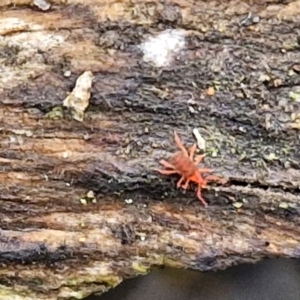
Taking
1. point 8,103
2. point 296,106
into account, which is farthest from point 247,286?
point 8,103

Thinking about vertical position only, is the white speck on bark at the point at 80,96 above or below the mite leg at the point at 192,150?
above

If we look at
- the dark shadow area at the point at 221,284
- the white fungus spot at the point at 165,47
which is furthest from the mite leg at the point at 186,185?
the dark shadow area at the point at 221,284

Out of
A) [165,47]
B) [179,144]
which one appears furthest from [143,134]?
[165,47]

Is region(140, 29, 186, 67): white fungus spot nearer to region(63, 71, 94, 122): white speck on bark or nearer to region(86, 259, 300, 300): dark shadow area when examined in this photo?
region(63, 71, 94, 122): white speck on bark

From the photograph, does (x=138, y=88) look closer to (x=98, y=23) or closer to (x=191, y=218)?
(x=98, y=23)

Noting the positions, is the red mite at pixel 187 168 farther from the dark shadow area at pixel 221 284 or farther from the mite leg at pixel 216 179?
the dark shadow area at pixel 221 284

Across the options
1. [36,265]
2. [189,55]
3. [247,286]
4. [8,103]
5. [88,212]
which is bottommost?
[247,286]

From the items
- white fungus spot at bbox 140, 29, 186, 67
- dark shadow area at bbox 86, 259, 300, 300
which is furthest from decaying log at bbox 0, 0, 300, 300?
dark shadow area at bbox 86, 259, 300, 300
